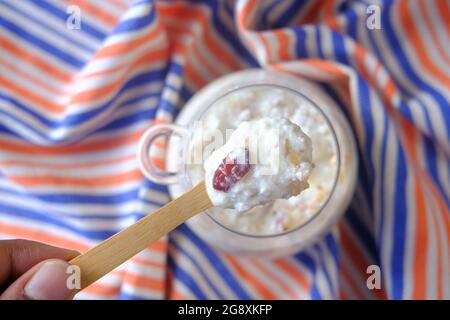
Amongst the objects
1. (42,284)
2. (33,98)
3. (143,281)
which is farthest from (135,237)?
(33,98)

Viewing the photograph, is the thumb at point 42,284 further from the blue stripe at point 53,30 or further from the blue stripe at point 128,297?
the blue stripe at point 53,30

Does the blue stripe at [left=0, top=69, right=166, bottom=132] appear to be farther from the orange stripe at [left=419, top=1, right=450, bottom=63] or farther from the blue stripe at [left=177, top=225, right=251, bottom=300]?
the orange stripe at [left=419, top=1, right=450, bottom=63]

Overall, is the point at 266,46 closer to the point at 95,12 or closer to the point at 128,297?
the point at 95,12

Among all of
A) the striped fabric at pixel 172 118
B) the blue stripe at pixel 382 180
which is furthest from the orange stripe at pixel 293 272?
the blue stripe at pixel 382 180

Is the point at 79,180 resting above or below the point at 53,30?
below
